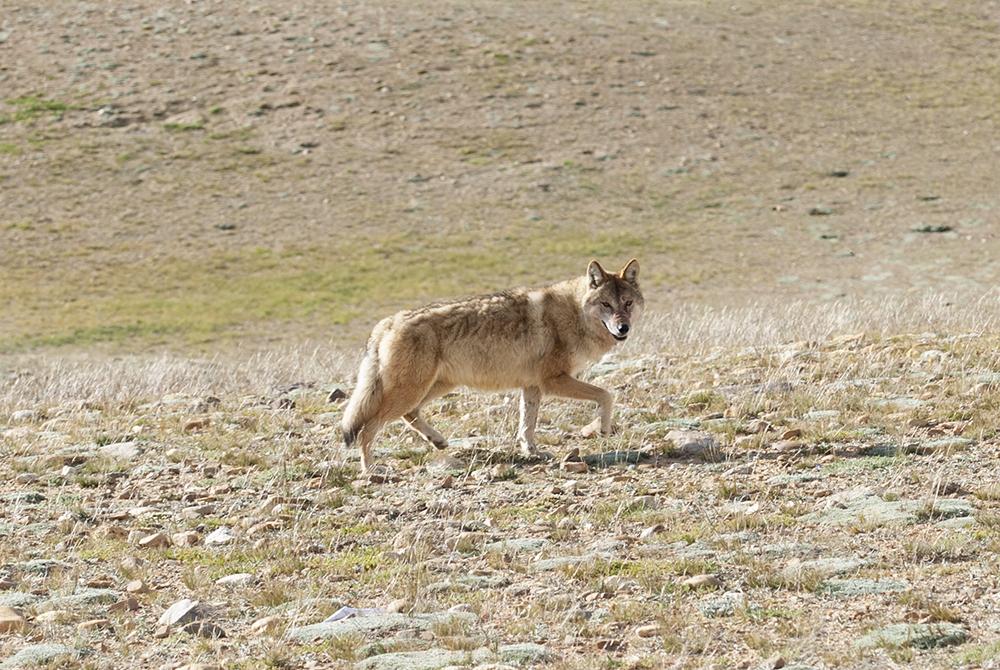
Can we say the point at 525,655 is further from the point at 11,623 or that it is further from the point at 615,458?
the point at 615,458

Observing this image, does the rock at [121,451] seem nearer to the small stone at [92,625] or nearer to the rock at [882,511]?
the small stone at [92,625]

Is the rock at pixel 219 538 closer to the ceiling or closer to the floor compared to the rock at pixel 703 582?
closer to the floor

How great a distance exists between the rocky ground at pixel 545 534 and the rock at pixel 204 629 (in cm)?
3

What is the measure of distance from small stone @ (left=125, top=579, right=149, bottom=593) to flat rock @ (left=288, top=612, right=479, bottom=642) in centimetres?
135

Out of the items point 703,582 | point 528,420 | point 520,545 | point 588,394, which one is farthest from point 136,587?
point 588,394

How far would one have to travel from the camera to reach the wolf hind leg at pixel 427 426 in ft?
37.1

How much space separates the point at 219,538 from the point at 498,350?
3397 millimetres

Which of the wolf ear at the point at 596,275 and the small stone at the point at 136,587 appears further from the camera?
the wolf ear at the point at 596,275

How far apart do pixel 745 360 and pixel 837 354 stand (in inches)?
37.8

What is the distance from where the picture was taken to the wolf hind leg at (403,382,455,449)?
445 inches

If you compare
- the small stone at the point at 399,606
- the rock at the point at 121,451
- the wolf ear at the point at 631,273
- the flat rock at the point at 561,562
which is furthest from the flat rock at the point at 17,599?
the wolf ear at the point at 631,273

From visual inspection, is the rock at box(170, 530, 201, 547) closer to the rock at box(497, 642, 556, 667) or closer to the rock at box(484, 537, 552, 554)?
the rock at box(484, 537, 552, 554)

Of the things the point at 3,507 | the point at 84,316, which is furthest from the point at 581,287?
the point at 84,316

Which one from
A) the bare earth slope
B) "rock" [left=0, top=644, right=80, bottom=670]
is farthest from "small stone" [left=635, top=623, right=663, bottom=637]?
the bare earth slope
